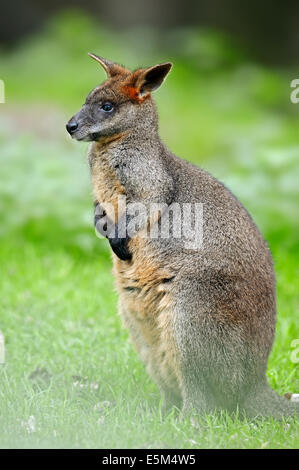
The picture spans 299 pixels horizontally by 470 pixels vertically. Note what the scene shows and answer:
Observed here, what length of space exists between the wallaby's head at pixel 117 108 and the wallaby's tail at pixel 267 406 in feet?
6.29

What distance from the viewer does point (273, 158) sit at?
35.2 feet

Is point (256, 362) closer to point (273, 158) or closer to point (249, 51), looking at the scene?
point (273, 158)

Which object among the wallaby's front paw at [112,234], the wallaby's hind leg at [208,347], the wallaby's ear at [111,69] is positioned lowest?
the wallaby's hind leg at [208,347]

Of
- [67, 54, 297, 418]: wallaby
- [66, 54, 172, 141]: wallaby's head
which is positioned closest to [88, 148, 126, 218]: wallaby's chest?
[67, 54, 297, 418]: wallaby

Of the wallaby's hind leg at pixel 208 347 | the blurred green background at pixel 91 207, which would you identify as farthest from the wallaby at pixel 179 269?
the blurred green background at pixel 91 207

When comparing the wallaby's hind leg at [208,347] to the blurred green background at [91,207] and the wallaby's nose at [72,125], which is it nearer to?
the blurred green background at [91,207]

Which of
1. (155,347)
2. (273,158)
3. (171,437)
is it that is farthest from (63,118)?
(171,437)

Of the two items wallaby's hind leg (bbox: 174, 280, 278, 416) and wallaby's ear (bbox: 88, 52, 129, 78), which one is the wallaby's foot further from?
wallaby's ear (bbox: 88, 52, 129, 78)

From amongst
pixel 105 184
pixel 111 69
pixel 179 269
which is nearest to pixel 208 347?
pixel 179 269

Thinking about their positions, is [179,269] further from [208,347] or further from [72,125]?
[72,125]

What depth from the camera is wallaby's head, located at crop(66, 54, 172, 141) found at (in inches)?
209

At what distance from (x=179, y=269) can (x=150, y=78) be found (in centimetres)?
131

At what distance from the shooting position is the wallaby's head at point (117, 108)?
5301mm

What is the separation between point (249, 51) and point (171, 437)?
16.1 m
